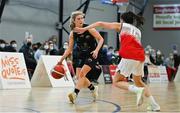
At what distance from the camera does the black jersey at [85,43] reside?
8945 mm

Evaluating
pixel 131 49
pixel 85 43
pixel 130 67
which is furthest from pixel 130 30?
pixel 85 43

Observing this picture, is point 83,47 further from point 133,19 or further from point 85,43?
point 133,19

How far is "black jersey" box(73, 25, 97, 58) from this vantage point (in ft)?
29.3

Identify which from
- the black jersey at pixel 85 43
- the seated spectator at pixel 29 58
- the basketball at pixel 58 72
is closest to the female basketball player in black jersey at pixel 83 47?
the black jersey at pixel 85 43

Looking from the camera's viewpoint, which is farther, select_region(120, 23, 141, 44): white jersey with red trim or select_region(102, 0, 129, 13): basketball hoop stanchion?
select_region(102, 0, 129, 13): basketball hoop stanchion

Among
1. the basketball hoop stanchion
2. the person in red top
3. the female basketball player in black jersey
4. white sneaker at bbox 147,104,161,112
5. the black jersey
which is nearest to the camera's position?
the person in red top

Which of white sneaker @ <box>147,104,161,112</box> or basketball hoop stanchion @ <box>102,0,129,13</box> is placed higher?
basketball hoop stanchion @ <box>102,0,129,13</box>

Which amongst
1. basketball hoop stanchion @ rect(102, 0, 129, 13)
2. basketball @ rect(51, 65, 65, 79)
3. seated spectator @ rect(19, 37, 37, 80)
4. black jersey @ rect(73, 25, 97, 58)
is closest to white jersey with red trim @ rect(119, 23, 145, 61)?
black jersey @ rect(73, 25, 97, 58)

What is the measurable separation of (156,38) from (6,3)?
17471 mm

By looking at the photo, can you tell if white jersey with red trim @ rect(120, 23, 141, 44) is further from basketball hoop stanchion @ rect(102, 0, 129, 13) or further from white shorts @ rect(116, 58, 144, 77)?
basketball hoop stanchion @ rect(102, 0, 129, 13)

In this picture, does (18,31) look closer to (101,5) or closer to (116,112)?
(101,5)

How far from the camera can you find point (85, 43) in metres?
8.96

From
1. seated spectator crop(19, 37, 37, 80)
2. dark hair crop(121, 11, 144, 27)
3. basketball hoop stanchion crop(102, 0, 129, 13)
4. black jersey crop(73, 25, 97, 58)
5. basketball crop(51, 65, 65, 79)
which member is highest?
basketball hoop stanchion crop(102, 0, 129, 13)

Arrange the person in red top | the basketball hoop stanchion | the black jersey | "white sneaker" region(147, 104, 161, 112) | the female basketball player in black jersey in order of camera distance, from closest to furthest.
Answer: the person in red top, "white sneaker" region(147, 104, 161, 112), the female basketball player in black jersey, the black jersey, the basketball hoop stanchion
